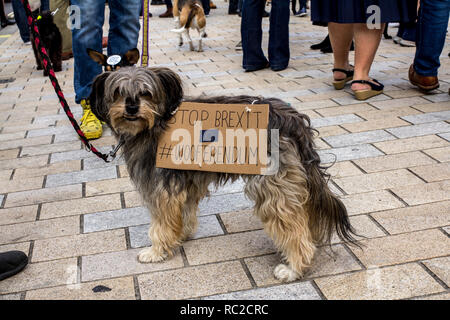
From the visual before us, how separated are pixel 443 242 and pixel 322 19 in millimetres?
3370

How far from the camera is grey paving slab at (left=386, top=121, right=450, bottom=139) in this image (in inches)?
173

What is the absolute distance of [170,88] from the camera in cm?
262

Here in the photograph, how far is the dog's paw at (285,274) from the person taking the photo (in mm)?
2584

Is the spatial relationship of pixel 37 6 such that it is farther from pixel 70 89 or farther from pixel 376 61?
pixel 376 61

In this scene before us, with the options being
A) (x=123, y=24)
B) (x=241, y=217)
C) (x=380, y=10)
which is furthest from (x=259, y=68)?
(x=241, y=217)

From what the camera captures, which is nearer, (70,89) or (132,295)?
(132,295)

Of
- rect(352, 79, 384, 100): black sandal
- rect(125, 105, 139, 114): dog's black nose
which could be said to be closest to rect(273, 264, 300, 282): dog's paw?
rect(125, 105, 139, 114): dog's black nose

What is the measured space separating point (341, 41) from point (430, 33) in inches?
37.0

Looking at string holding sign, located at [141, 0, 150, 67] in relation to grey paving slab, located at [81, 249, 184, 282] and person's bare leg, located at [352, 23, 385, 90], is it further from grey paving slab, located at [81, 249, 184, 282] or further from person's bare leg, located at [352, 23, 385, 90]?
person's bare leg, located at [352, 23, 385, 90]

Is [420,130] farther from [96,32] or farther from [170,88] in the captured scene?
[96,32]

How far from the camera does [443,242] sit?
280 cm

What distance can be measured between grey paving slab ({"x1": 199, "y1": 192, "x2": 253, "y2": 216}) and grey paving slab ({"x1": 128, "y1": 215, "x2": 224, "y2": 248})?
0.10 metres

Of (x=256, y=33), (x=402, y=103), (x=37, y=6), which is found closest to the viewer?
(x=402, y=103)
